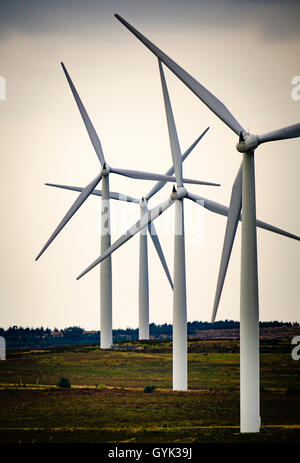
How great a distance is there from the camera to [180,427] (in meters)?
72.9

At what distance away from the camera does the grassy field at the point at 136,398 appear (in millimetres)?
70250

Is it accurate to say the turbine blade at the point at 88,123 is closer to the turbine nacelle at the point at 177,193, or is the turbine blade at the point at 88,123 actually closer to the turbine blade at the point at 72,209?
the turbine blade at the point at 72,209

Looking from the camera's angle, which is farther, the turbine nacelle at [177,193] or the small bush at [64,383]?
the small bush at [64,383]

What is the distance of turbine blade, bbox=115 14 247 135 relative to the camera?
A: 224ft

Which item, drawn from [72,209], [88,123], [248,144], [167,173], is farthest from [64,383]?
[248,144]

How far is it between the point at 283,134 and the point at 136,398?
35.3 m

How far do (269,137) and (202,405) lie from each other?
2851cm

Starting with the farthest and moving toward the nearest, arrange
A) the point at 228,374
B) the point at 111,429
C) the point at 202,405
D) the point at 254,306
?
the point at 228,374
the point at 202,405
the point at 111,429
the point at 254,306

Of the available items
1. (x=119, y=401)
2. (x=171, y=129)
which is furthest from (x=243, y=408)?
(x=171, y=129)

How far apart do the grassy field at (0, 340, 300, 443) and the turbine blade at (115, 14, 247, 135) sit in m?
21.3

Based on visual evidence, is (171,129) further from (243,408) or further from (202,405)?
(243,408)

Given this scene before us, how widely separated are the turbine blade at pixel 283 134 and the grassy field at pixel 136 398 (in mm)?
19269

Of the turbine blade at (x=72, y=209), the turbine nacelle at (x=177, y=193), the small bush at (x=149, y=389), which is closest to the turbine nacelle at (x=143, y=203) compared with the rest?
the turbine blade at (x=72, y=209)
